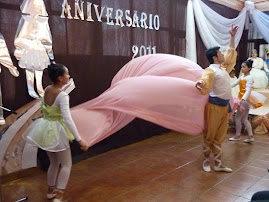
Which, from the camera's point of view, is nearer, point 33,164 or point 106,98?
point 106,98

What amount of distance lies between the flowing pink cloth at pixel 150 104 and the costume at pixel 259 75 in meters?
3.90

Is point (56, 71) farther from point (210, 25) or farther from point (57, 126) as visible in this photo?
point (210, 25)

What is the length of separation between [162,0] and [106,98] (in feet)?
8.09

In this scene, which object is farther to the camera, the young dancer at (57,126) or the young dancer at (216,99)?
the young dancer at (216,99)

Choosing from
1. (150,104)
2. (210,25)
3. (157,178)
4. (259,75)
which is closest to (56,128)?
(150,104)

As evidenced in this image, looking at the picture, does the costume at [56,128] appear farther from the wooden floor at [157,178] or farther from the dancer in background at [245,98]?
the dancer in background at [245,98]

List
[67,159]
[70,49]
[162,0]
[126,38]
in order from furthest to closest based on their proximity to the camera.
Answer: [162,0] → [126,38] → [70,49] → [67,159]

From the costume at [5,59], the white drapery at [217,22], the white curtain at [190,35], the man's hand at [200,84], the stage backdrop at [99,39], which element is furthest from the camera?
the white drapery at [217,22]

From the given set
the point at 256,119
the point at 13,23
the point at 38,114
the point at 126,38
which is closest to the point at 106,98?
the point at 38,114

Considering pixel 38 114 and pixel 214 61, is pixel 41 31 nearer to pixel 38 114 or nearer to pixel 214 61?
pixel 38 114

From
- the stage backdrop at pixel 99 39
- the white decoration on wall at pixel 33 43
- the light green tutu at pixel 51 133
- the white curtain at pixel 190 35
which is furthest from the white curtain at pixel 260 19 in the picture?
the light green tutu at pixel 51 133

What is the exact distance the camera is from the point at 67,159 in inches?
90.4

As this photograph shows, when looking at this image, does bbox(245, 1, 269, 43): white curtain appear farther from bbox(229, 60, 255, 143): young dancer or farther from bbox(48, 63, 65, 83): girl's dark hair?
bbox(48, 63, 65, 83): girl's dark hair

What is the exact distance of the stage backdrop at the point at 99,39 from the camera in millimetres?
2793
